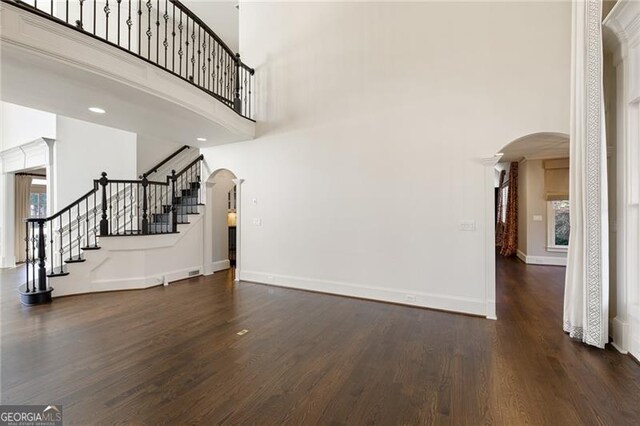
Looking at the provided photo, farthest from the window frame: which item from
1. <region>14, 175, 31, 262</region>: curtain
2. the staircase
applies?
<region>14, 175, 31, 262</region>: curtain

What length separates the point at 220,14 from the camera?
6.86 m

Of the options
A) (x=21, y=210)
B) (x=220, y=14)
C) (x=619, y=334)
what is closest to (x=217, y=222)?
(x=220, y=14)

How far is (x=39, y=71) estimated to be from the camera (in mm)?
2801

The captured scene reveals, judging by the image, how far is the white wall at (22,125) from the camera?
6.41 metres

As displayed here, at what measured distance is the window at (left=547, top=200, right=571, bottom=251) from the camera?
22.6 feet

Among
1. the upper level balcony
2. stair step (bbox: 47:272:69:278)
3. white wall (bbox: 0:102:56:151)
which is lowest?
stair step (bbox: 47:272:69:278)

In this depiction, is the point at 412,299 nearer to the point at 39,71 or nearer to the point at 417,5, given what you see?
the point at 417,5

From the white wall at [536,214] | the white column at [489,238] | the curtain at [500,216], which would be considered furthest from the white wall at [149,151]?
the curtain at [500,216]

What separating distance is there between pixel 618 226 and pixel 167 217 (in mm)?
7101

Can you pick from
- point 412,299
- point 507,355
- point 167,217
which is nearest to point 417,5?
point 412,299

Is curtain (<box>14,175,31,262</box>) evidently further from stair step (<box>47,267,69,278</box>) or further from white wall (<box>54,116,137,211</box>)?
stair step (<box>47,267,69,278</box>)

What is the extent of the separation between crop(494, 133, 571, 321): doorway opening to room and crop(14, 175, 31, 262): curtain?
12.0 metres

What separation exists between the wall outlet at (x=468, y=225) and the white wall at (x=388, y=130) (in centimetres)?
5

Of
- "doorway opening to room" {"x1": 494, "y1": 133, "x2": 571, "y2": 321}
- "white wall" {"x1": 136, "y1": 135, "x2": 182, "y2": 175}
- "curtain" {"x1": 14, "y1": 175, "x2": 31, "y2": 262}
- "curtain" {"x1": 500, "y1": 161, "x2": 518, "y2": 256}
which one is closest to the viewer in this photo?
"doorway opening to room" {"x1": 494, "y1": 133, "x2": 571, "y2": 321}
